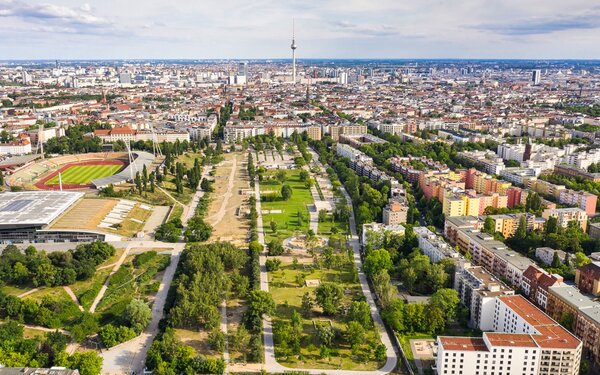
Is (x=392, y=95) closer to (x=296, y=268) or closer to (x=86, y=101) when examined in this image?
(x=86, y=101)

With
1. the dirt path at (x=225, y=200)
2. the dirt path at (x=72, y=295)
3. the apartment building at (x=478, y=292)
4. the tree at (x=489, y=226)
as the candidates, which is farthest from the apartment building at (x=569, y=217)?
the dirt path at (x=72, y=295)

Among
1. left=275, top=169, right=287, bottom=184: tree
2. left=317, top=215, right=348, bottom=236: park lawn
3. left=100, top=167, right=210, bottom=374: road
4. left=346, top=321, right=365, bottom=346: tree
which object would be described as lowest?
left=100, top=167, right=210, bottom=374: road

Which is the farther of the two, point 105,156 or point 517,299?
point 105,156

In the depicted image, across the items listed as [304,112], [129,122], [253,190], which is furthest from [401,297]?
[304,112]

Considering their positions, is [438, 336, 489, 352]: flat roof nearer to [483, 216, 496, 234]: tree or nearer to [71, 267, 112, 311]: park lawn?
[483, 216, 496, 234]: tree

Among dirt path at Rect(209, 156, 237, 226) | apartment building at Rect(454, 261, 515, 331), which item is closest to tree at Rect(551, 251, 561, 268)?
apartment building at Rect(454, 261, 515, 331)

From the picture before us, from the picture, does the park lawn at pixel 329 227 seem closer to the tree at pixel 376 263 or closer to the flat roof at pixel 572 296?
the tree at pixel 376 263
